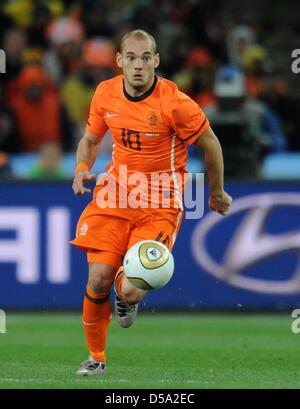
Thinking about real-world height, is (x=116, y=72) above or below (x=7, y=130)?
above

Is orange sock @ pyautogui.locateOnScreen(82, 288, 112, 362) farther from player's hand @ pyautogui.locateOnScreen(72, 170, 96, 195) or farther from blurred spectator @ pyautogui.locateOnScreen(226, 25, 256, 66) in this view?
blurred spectator @ pyautogui.locateOnScreen(226, 25, 256, 66)

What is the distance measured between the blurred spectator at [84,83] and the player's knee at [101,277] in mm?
7131

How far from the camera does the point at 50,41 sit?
16609mm

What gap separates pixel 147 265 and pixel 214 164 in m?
0.86

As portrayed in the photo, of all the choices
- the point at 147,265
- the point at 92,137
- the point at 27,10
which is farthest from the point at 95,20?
the point at 147,265

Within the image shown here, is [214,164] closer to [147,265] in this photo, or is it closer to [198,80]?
[147,265]

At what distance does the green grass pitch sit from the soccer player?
19.9 inches

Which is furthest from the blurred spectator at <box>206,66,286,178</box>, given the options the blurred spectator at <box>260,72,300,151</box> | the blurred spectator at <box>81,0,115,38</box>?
the blurred spectator at <box>81,0,115,38</box>

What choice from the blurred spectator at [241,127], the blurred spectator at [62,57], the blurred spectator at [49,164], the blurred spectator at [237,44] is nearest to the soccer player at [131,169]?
→ the blurred spectator at [241,127]

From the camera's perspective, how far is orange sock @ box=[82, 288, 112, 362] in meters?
8.55

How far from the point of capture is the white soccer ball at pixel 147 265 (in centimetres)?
821

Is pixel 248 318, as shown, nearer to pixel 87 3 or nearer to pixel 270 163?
pixel 270 163

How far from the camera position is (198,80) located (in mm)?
15930

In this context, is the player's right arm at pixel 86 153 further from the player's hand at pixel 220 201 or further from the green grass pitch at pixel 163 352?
the green grass pitch at pixel 163 352
